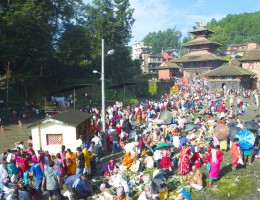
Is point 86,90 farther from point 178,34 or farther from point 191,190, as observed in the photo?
point 178,34

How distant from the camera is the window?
50.7 ft

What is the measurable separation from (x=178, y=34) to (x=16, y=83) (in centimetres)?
16689

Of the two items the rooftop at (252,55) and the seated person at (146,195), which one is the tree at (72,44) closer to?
the rooftop at (252,55)

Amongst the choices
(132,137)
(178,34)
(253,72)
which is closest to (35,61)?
(132,137)

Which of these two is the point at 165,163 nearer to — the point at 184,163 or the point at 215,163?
the point at 184,163

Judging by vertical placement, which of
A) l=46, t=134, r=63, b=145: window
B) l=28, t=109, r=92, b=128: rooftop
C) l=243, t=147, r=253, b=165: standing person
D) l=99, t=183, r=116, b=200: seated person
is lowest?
l=99, t=183, r=116, b=200: seated person

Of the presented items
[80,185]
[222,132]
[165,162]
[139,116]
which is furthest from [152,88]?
[80,185]

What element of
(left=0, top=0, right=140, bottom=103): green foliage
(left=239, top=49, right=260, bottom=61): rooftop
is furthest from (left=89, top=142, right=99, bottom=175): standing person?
(left=239, top=49, right=260, bottom=61): rooftop

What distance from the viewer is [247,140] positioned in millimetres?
13625

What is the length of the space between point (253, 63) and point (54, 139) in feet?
157

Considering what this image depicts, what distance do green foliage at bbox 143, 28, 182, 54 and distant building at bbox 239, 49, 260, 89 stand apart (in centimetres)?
11563

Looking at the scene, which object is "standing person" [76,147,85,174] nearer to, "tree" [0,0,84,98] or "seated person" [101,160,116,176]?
"seated person" [101,160,116,176]

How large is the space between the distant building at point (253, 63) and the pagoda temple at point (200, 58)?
6.72m

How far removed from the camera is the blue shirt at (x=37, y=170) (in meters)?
11.1
